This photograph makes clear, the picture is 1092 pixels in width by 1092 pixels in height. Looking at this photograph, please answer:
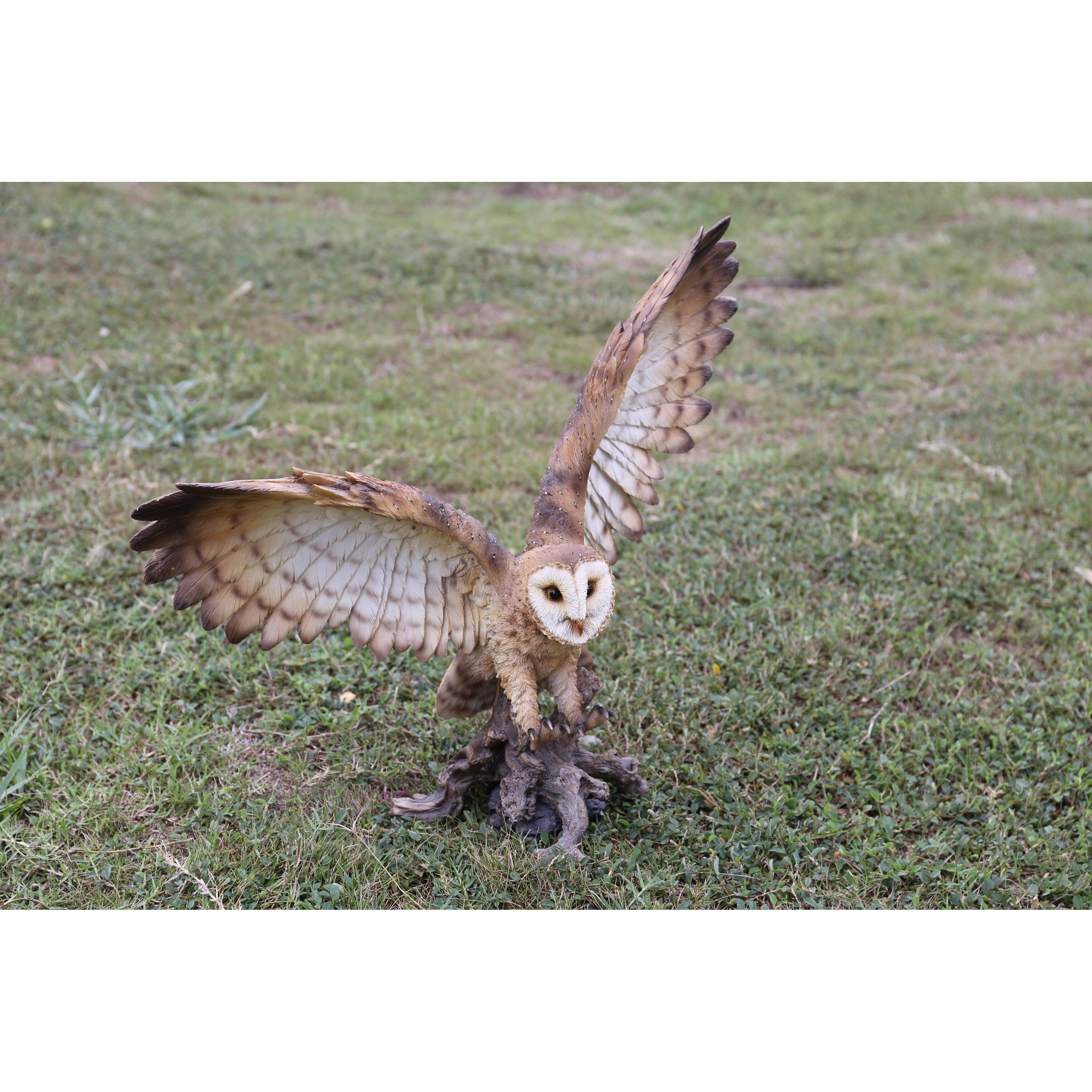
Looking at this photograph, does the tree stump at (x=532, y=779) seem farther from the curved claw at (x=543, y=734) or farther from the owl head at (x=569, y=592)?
the owl head at (x=569, y=592)

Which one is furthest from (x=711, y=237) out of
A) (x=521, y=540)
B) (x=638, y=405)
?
(x=521, y=540)

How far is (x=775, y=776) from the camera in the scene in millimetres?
3824

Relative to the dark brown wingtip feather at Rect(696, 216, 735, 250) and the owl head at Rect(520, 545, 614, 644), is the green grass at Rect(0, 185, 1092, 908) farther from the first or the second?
the dark brown wingtip feather at Rect(696, 216, 735, 250)

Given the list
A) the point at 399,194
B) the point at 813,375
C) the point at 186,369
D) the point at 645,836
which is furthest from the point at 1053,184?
the point at 645,836

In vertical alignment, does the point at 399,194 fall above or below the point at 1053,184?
below

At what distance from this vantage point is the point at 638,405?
3535 millimetres

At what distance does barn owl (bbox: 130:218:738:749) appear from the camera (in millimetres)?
2729

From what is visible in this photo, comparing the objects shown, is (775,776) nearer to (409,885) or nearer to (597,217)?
(409,885)

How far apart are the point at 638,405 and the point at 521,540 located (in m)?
1.82

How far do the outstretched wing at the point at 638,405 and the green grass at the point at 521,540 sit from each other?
39.4 inches

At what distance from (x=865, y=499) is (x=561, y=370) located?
274 centimetres

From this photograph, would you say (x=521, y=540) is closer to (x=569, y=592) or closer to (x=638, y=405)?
(x=638, y=405)

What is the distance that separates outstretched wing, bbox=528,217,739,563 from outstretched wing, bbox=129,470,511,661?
12.7 inches

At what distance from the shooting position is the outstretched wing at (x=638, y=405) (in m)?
3.22
